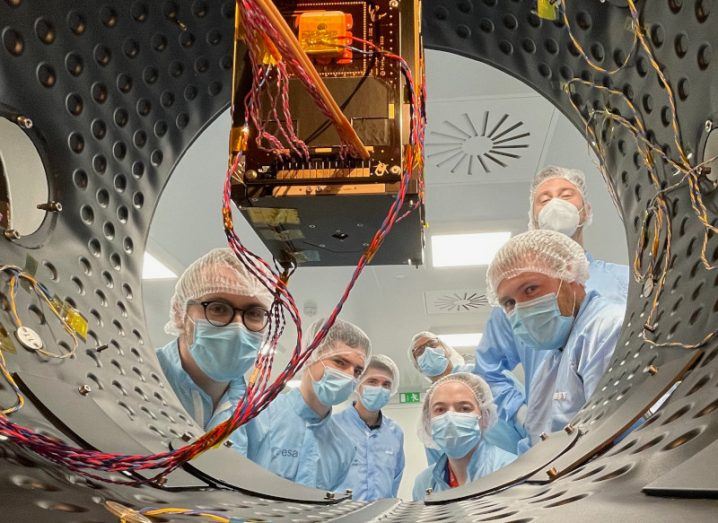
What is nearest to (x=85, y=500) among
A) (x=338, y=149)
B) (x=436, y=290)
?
(x=338, y=149)

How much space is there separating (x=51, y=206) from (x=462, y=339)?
4.65 metres

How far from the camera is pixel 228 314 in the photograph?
5.65ft

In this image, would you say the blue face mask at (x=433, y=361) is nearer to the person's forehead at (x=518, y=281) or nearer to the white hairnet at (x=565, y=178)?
the white hairnet at (x=565, y=178)

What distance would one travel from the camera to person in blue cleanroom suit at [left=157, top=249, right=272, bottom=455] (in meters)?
1.68

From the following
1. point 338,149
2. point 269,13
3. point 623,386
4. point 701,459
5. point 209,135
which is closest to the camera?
point 701,459

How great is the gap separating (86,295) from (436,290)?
334 cm

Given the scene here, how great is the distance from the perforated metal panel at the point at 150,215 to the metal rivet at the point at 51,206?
0.04 ft

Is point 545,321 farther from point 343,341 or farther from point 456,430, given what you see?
point 343,341

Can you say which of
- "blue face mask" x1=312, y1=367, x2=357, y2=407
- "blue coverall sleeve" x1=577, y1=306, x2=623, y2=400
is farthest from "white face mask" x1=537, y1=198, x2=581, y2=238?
"blue face mask" x1=312, y1=367, x2=357, y2=407

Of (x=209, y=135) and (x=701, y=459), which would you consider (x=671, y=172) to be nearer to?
(x=701, y=459)

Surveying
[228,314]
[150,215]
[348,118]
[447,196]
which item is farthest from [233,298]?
[447,196]

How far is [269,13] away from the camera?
60 cm

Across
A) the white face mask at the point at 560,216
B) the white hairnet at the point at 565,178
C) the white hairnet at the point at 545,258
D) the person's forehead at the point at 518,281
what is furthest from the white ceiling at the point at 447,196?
the person's forehead at the point at 518,281

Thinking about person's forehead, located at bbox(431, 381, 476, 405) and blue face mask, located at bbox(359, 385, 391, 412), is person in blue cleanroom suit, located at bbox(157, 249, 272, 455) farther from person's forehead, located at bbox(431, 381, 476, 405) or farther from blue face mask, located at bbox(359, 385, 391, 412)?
blue face mask, located at bbox(359, 385, 391, 412)
